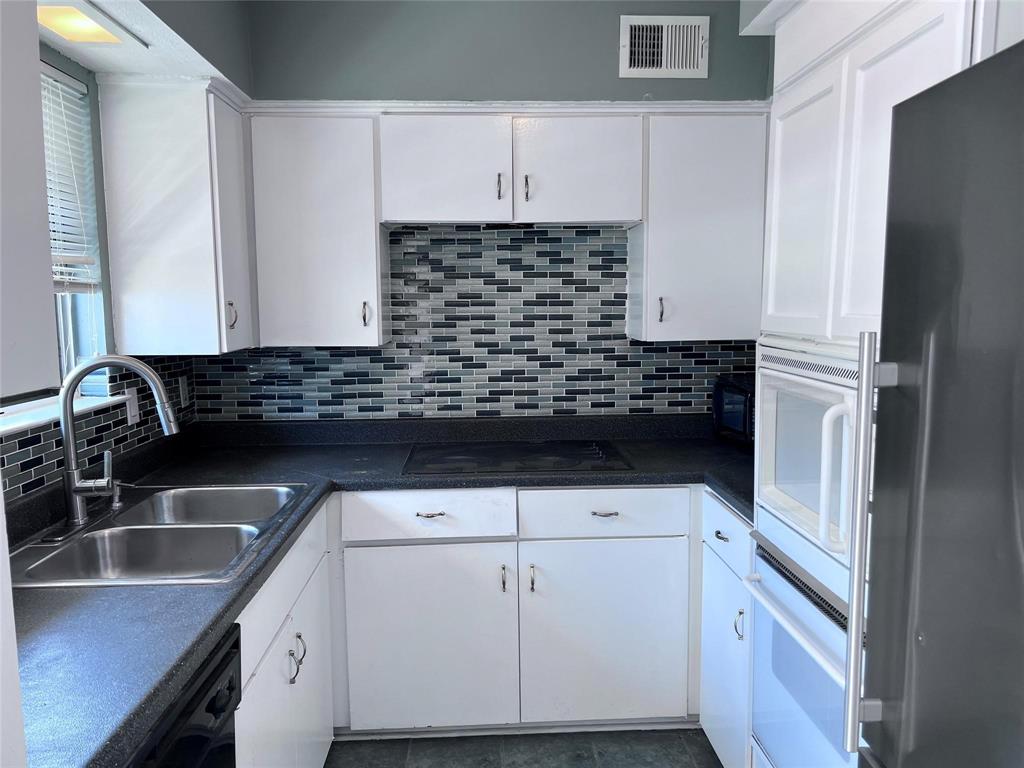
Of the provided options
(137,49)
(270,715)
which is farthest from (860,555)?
(137,49)

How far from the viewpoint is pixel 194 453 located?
2.51 meters

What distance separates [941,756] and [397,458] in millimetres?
1817

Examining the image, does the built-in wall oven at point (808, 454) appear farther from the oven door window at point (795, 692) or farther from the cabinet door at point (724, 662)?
the cabinet door at point (724, 662)

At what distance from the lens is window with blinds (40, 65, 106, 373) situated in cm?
181

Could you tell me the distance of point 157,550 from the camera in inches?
68.1

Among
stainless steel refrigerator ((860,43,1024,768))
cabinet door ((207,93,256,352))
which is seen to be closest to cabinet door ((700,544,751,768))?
stainless steel refrigerator ((860,43,1024,768))

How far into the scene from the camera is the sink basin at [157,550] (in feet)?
5.36

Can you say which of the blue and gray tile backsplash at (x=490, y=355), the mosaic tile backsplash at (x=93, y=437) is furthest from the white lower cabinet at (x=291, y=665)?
the blue and gray tile backsplash at (x=490, y=355)

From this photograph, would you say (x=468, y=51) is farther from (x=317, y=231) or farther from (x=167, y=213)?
(x=167, y=213)

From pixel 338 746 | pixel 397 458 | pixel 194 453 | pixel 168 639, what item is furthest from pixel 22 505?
pixel 338 746

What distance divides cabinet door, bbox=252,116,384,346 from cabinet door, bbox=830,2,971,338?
1478 mm

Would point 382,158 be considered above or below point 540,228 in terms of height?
above

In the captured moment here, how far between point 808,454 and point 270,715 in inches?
51.6

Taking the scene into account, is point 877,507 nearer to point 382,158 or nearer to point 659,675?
point 659,675
